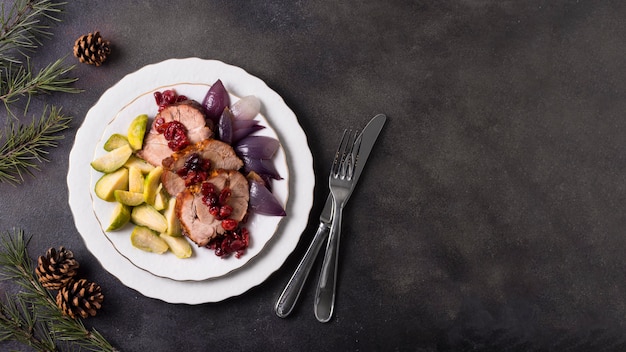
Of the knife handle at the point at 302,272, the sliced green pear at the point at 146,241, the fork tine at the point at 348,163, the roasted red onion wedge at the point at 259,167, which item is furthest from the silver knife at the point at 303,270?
the sliced green pear at the point at 146,241

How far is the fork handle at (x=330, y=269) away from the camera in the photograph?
2.06 m

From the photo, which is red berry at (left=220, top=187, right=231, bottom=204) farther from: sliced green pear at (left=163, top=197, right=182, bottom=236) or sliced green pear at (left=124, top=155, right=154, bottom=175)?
sliced green pear at (left=124, top=155, right=154, bottom=175)

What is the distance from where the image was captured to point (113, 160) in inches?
76.0

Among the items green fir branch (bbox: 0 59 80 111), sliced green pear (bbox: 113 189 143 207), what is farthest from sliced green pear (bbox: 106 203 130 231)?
green fir branch (bbox: 0 59 80 111)

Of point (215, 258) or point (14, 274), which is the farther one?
point (14, 274)

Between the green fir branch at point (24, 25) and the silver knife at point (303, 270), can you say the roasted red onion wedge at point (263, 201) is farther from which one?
the green fir branch at point (24, 25)

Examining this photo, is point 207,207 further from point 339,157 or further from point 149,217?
point 339,157

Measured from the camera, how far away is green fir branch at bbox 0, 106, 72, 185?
210 centimetres

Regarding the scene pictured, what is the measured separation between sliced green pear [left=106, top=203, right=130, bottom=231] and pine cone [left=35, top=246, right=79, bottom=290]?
263mm

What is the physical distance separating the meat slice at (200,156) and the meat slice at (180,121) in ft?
0.10

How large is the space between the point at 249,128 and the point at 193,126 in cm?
18

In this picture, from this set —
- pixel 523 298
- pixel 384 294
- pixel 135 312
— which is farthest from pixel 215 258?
pixel 523 298

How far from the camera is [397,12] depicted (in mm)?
2180

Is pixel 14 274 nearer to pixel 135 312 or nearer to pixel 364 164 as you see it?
pixel 135 312
